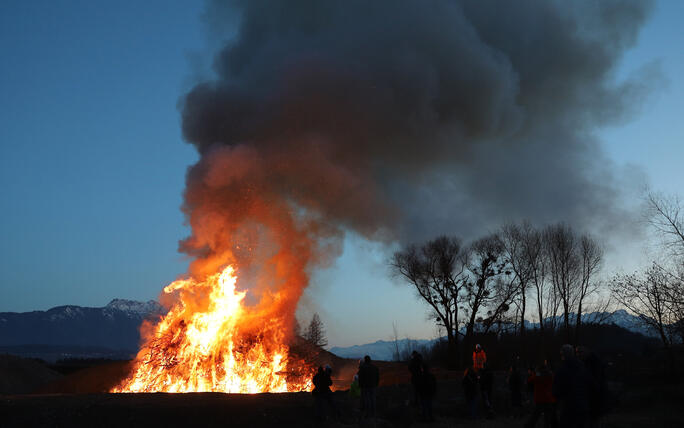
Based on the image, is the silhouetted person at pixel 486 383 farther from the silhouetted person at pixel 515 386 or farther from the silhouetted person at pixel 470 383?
the silhouetted person at pixel 470 383

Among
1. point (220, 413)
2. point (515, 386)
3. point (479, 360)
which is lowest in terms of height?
point (220, 413)

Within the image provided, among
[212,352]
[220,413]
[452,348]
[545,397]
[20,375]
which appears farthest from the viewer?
[452,348]

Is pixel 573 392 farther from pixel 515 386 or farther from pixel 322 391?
pixel 515 386

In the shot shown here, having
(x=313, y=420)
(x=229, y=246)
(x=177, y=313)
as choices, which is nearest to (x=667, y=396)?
(x=313, y=420)

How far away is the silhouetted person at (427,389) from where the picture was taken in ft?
42.8

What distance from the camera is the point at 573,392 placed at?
22.6 ft

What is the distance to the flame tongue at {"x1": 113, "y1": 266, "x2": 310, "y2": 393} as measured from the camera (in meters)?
17.4

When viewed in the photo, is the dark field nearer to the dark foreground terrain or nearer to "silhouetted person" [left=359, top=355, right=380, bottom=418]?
the dark foreground terrain

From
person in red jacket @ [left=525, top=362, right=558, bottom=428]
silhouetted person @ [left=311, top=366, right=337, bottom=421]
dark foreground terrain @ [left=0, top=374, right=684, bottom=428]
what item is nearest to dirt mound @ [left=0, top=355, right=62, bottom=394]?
dark foreground terrain @ [left=0, top=374, right=684, bottom=428]

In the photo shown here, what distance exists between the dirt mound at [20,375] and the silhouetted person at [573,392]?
25198mm

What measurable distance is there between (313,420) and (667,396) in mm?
13846

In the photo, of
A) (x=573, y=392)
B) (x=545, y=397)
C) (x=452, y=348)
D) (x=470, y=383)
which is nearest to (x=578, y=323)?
(x=452, y=348)

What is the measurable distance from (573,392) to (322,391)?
706 centimetres

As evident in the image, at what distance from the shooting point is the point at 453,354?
35188 mm
